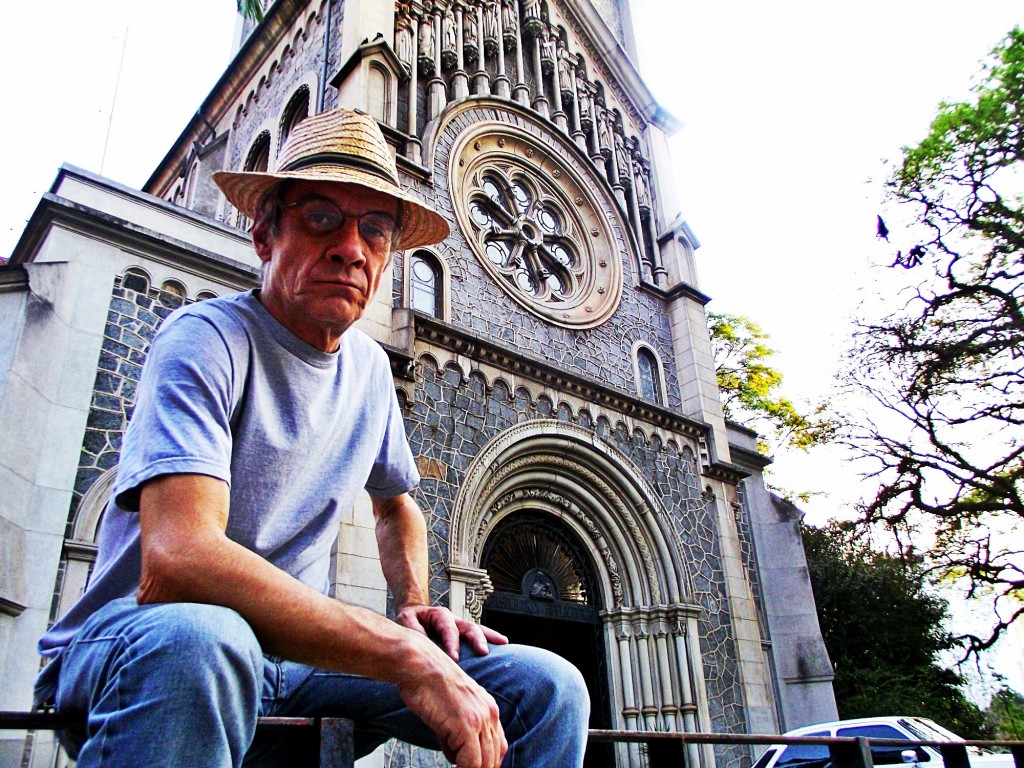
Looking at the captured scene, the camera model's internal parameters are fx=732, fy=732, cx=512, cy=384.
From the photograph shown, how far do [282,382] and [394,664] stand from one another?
26.3 inches

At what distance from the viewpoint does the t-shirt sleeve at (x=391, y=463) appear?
6.17 feet

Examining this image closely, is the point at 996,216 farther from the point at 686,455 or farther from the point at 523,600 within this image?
the point at 523,600

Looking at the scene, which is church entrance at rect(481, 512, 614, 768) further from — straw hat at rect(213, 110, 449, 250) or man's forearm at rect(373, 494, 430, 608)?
straw hat at rect(213, 110, 449, 250)

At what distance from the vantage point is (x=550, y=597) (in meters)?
8.44

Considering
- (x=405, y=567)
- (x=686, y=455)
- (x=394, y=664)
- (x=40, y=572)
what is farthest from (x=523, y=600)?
(x=394, y=664)

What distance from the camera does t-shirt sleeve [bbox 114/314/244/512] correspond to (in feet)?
3.96

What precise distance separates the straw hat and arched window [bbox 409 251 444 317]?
632cm

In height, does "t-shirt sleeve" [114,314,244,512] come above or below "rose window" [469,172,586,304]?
below

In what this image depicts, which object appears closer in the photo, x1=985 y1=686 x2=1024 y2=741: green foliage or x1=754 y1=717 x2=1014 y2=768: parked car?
x1=754 y1=717 x2=1014 y2=768: parked car

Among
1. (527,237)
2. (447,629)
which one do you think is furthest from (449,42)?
(447,629)

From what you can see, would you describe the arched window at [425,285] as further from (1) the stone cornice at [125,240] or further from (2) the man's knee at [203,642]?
(2) the man's knee at [203,642]

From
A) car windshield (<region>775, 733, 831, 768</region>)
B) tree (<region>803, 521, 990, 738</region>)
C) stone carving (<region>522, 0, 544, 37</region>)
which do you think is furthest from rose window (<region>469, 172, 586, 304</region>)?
tree (<region>803, 521, 990, 738</region>)

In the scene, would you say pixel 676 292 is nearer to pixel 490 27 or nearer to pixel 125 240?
pixel 490 27

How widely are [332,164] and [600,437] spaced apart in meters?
7.66
